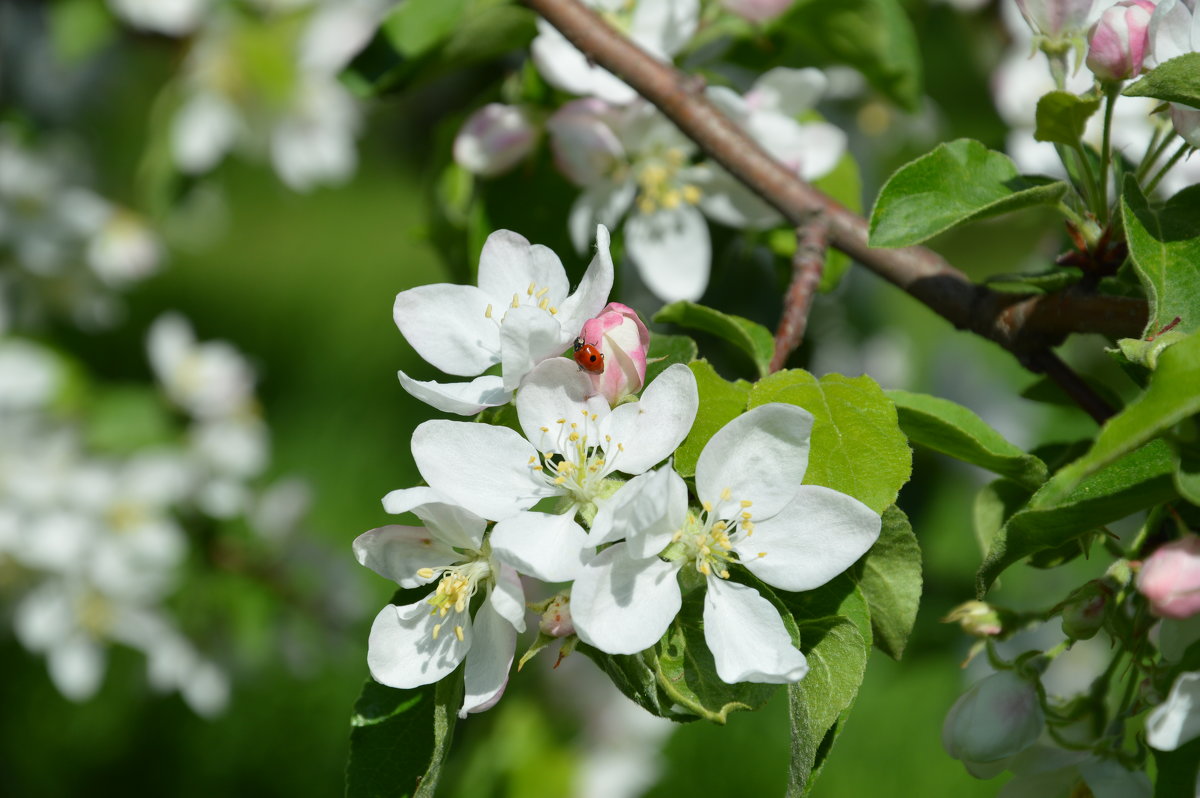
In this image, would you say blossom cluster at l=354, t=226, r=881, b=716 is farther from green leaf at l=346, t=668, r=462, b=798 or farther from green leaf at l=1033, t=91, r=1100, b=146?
green leaf at l=1033, t=91, r=1100, b=146

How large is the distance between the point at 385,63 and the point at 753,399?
0.72 m

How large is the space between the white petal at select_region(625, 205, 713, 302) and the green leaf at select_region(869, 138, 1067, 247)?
1.43ft

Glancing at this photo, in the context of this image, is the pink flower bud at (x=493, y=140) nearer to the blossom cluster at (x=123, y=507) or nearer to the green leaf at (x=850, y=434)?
the green leaf at (x=850, y=434)

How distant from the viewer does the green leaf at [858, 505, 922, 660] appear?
822 millimetres

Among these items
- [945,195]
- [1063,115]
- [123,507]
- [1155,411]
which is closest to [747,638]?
[1155,411]

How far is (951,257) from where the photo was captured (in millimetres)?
5191

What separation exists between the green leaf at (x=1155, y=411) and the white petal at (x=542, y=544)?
0.31 m

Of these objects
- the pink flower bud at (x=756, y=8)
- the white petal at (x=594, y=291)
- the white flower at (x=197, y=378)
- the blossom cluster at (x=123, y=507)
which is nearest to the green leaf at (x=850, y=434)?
the white petal at (x=594, y=291)

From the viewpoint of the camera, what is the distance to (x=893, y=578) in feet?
2.73

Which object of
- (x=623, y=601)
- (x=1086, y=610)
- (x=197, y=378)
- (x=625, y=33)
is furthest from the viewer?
(x=197, y=378)

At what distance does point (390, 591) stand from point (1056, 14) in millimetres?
2519

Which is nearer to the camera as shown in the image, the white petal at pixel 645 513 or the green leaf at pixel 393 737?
the white petal at pixel 645 513

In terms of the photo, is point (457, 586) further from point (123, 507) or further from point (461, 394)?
point (123, 507)

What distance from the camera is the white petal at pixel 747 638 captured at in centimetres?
72
